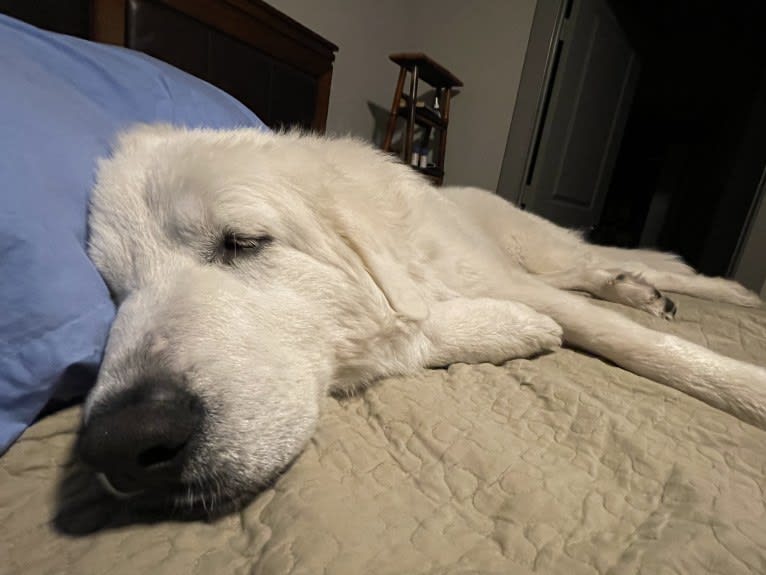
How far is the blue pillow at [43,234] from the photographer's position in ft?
1.99

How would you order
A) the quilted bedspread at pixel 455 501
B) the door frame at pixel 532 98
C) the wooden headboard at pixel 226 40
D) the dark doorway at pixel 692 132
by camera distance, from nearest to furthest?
the quilted bedspread at pixel 455 501, the wooden headboard at pixel 226 40, the door frame at pixel 532 98, the dark doorway at pixel 692 132

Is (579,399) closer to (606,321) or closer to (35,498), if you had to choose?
(606,321)

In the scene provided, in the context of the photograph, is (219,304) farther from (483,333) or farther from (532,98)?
(532,98)

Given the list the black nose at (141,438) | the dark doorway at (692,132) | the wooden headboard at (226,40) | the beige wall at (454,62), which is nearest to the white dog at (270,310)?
the black nose at (141,438)

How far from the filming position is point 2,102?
660mm

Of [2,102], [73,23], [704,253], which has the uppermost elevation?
[73,23]

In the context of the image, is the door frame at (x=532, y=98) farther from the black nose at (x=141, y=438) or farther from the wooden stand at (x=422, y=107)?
the black nose at (x=141, y=438)

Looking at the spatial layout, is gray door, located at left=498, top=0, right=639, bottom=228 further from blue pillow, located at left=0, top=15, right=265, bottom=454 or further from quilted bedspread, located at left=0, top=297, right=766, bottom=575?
blue pillow, located at left=0, top=15, right=265, bottom=454

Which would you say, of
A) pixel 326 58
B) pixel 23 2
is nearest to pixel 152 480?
pixel 23 2

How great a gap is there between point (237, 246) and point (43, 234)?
27 cm

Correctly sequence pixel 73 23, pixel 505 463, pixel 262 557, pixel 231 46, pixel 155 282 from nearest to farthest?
pixel 262 557 < pixel 505 463 < pixel 155 282 < pixel 73 23 < pixel 231 46

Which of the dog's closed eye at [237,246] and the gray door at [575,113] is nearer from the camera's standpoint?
the dog's closed eye at [237,246]

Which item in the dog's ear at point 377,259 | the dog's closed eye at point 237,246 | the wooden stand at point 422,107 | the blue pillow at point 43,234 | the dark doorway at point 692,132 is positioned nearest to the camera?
the blue pillow at point 43,234

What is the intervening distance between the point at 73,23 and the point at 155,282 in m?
1.29
